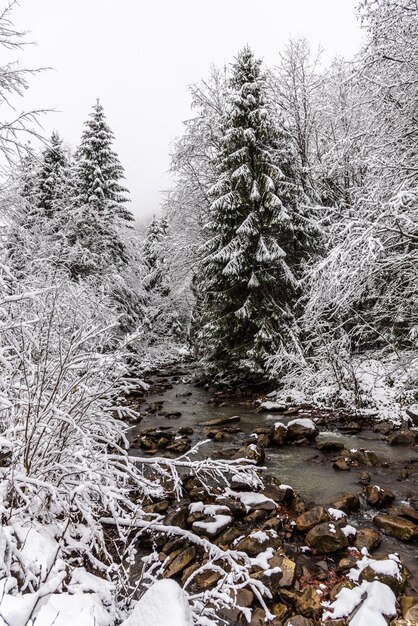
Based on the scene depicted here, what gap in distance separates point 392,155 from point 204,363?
8343mm

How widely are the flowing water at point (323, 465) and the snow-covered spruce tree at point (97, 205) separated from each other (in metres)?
8.35

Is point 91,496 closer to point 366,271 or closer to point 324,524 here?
point 324,524

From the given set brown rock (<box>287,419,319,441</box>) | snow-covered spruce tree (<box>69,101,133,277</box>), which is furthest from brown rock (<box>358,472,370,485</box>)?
snow-covered spruce tree (<box>69,101,133,277</box>)

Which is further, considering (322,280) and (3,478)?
(322,280)

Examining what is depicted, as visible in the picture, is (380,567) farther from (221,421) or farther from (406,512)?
(221,421)

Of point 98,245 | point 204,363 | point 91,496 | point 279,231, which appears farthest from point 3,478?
point 98,245

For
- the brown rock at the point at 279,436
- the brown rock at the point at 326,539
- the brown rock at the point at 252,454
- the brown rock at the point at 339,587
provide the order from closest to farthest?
the brown rock at the point at 339,587 < the brown rock at the point at 326,539 < the brown rock at the point at 252,454 < the brown rock at the point at 279,436

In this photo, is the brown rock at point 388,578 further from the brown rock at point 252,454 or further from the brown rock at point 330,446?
the brown rock at point 330,446

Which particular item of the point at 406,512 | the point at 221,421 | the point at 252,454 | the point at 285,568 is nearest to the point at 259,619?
the point at 285,568

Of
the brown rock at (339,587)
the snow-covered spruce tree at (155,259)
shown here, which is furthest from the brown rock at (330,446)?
the snow-covered spruce tree at (155,259)

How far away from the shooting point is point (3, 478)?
2.84 metres

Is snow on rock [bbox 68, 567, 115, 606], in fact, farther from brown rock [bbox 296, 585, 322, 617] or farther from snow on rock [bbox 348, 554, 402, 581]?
snow on rock [bbox 348, 554, 402, 581]

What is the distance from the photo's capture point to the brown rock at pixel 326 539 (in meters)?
3.83

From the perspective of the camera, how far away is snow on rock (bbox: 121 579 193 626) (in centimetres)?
207
